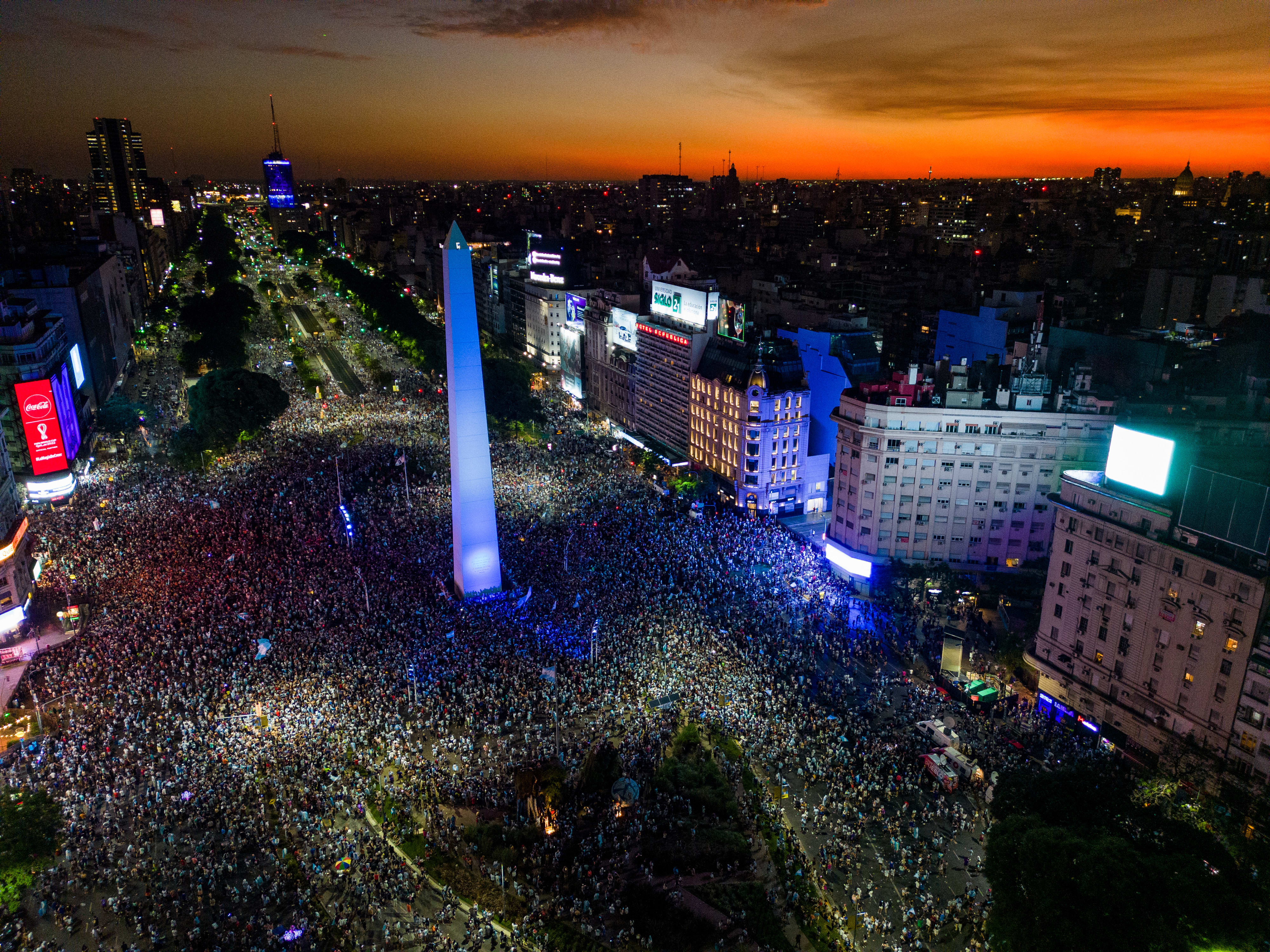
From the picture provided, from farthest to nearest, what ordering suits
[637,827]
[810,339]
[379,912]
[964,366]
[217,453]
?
→ 1. [810,339]
2. [217,453]
3. [964,366]
4. [637,827]
5. [379,912]

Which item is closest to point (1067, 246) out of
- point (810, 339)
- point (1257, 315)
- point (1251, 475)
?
point (1257, 315)

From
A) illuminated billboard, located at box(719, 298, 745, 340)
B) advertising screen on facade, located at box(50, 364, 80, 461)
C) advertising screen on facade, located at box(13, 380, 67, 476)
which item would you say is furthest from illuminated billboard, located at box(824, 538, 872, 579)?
advertising screen on facade, located at box(50, 364, 80, 461)

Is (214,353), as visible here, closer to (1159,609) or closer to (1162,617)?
(1159,609)

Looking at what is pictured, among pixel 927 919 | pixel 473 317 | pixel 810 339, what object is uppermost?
pixel 473 317

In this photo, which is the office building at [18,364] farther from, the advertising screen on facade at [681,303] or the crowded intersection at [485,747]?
the advertising screen on facade at [681,303]

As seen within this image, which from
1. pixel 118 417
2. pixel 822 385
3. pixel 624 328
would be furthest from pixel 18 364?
pixel 822 385

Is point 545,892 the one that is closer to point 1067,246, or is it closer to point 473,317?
point 473,317
